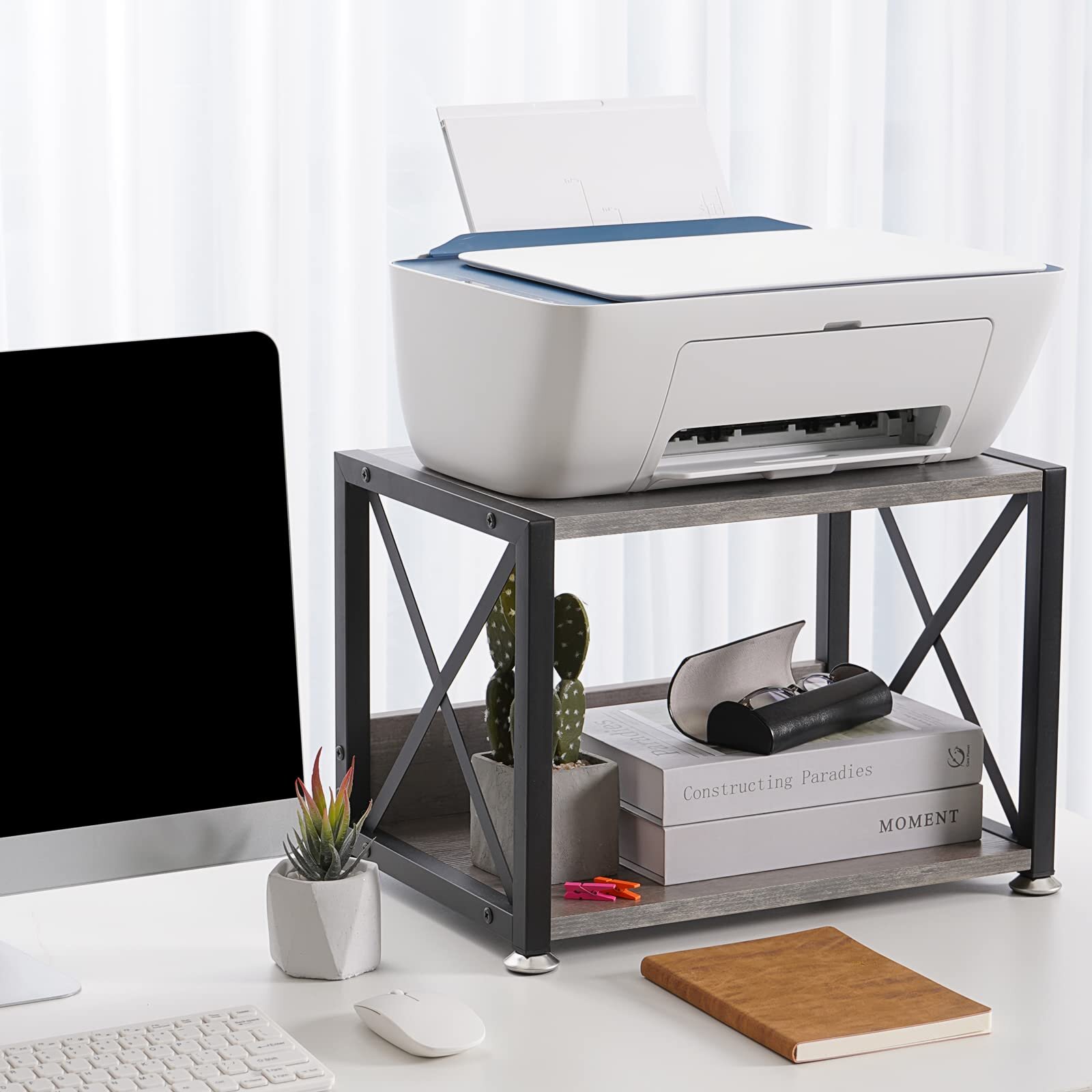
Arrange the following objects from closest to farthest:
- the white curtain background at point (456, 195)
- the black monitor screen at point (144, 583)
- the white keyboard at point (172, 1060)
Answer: the white keyboard at point (172, 1060) < the black monitor screen at point (144, 583) < the white curtain background at point (456, 195)

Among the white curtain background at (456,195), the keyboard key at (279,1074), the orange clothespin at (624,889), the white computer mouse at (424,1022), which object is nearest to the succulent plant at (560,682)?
the orange clothespin at (624,889)

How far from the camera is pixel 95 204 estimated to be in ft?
6.94

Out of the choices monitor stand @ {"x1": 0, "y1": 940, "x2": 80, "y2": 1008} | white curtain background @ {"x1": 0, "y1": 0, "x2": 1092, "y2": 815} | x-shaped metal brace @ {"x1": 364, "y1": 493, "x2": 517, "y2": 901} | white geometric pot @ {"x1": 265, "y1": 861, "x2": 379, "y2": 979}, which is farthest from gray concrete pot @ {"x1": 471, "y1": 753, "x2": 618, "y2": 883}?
white curtain background @ {"x1": 0, "y1": 0, "x2": 1092, "y2": 815}

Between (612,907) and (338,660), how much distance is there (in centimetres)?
33

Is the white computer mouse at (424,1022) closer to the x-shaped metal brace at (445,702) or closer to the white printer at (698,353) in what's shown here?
the x-shaped metal brace at (445,702)

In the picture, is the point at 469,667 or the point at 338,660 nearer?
the point at 338,660

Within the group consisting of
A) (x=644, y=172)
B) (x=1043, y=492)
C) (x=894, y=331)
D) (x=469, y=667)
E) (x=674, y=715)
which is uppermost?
(x=644, y=172)

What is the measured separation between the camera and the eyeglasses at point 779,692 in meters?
1.52

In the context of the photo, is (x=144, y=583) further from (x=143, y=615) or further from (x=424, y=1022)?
(x=424, y=1022)

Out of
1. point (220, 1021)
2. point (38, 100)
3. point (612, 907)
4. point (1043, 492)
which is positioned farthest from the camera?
point (38, 100)

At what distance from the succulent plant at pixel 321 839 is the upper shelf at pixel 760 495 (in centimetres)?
26

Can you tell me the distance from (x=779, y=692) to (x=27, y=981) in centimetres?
65

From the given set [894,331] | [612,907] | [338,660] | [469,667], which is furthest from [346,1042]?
[469,667]

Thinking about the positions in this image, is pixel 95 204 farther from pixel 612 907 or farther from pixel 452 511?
pixel 612 907
